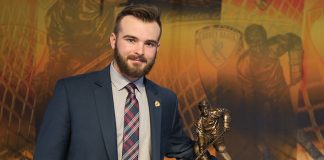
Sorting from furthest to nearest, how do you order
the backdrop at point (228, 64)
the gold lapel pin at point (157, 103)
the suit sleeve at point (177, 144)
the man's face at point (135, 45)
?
1. the backdrop at point (228, 64)
2. the suit sleeve at point (177, 144)
3. the gold lapel pin at point (157, 103)
4. the man's face at point (135, 45)

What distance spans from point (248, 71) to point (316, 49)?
1.50 feet

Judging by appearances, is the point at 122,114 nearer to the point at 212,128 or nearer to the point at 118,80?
the point at 118,80

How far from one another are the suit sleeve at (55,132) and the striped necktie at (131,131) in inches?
6.4

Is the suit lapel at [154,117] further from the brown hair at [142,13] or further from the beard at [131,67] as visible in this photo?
the brown hair at [142,13]

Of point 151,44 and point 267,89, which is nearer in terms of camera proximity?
point 151,44

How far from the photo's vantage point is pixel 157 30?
120 cm

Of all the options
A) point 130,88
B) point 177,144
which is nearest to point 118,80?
point 130,88

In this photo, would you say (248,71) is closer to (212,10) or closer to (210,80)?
(210,80)

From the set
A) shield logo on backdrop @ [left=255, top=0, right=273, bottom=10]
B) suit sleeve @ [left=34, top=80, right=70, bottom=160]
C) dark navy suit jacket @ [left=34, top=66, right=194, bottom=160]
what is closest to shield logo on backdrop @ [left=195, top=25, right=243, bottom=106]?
shield logo on backdrop @ [left=255, top=0, right=273, bottom=10]

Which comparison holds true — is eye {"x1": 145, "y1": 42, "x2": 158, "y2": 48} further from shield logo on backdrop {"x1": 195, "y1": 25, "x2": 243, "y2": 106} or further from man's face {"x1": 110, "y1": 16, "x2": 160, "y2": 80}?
shield logo on backdrop {"x1": 195, "y1": 25, "x2": 243, "y2": 106}

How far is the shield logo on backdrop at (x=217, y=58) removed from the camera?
8.81ft

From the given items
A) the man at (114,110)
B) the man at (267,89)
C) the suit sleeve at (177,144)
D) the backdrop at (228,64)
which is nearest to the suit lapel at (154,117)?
the man at (114,110)

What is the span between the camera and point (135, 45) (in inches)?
45.9

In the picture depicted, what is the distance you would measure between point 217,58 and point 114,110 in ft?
5.17
